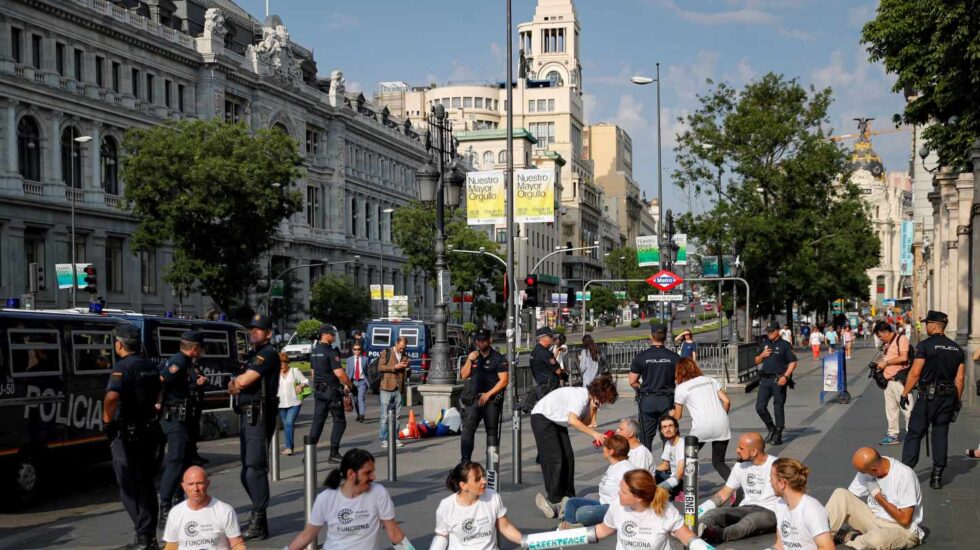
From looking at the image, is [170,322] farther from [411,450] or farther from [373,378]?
[373,378]

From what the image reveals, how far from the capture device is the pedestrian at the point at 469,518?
23.5 feet

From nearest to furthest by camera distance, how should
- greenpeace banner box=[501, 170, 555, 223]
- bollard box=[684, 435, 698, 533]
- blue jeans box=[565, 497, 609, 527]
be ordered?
bollard box=[684, 435, 698, 533] → blue jeans box=[565, 497, 609, 527] → greenpeace banner box=[501, 170, 555, 223]

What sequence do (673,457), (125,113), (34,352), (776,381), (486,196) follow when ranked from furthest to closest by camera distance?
(125,113) < (486,196) < (776,381) < (34,352) < (673,457)

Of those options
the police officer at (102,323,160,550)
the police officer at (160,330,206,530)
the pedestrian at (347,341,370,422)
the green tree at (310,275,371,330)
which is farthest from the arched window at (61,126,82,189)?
the police officer at (102,323,160,550)

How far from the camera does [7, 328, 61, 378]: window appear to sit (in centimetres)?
1300

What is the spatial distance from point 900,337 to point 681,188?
3287 centimetres

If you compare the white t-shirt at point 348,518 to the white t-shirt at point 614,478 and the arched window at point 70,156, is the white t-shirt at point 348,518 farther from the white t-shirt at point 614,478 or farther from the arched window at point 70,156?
the arched window at point 70,156

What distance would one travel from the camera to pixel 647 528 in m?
6.97

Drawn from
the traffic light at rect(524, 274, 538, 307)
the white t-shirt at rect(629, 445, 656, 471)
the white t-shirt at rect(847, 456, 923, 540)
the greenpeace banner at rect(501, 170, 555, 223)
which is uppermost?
the greenpeace banner at rect(501, 170, 555, 223)

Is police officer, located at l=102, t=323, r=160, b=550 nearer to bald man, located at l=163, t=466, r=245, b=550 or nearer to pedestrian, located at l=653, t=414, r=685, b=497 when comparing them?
bald man, located at l=163, t=466, r=245, b=550

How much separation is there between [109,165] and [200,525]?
4648cm

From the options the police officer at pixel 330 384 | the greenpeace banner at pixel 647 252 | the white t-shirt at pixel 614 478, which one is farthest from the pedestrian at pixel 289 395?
the greenpeace banner at pixel 647 252

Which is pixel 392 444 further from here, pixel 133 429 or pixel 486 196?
pixel 486 196

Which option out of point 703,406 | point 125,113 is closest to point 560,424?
point 703,406
